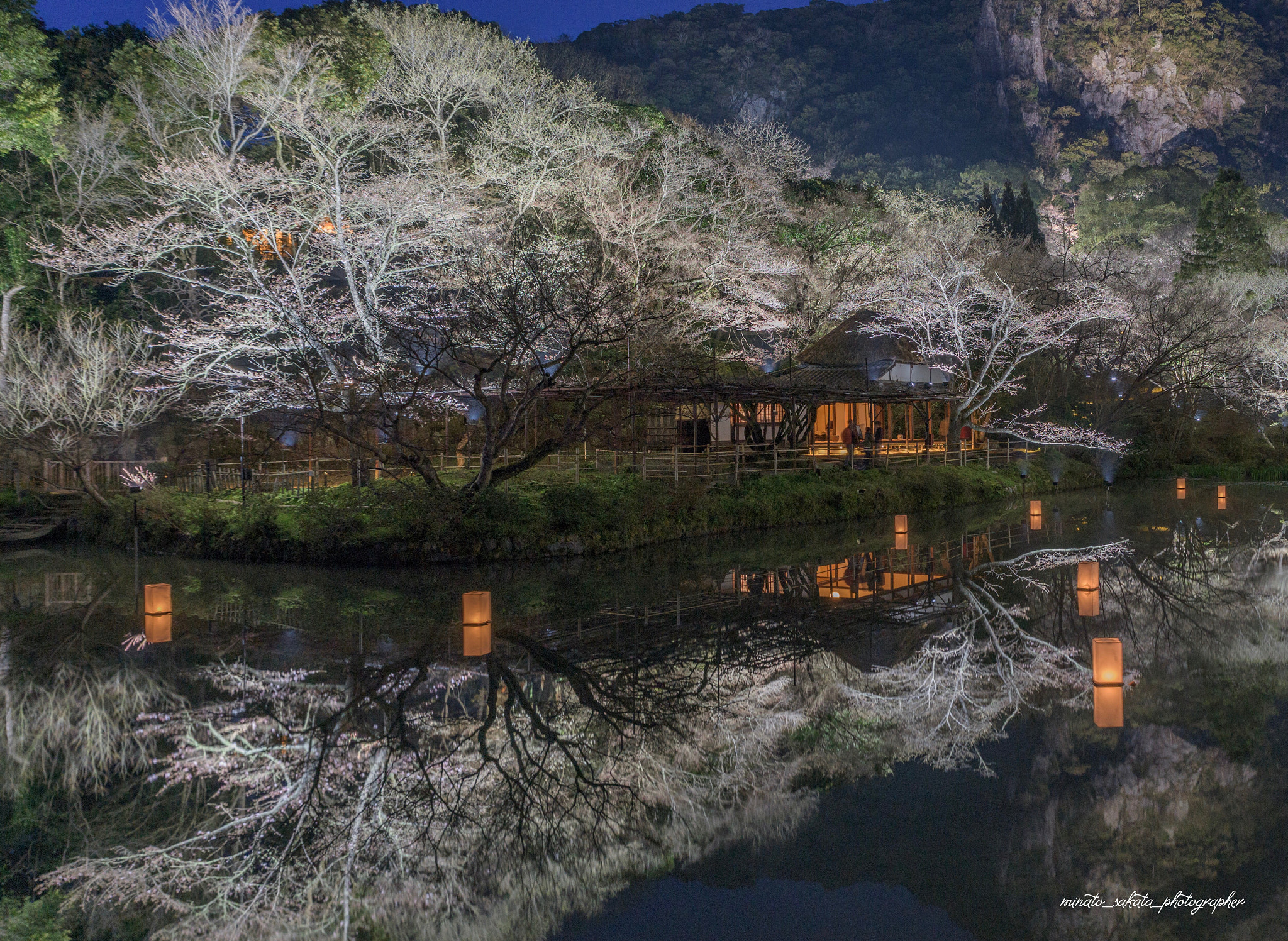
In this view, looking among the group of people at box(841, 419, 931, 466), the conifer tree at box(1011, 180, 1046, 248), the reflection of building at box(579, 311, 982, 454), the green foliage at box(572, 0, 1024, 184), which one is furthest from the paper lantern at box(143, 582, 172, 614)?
the green foliage at box(572, 0, 1024, 184)

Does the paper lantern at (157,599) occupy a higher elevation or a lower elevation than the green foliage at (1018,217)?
lower

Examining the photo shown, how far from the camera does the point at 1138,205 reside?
193ft

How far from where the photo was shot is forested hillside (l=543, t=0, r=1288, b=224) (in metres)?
79.8

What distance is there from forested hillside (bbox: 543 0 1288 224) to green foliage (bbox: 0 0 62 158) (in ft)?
189

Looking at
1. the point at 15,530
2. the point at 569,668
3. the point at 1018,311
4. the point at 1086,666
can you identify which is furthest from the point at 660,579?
the point at 1018,311

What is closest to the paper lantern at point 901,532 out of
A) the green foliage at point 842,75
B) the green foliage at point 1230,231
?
the green foliage at point 1230,231

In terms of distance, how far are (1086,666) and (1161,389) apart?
31436 mm

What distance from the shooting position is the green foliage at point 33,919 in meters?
4.34

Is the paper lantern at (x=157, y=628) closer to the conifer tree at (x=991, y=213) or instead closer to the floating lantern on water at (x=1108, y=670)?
the floating lantern on water at (x=1108, y=670)

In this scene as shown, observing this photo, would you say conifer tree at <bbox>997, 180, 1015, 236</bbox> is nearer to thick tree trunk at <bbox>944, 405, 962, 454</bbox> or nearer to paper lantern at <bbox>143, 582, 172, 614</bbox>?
thick tree trunk at <bbox>944, 405, 962, 454</bbox>

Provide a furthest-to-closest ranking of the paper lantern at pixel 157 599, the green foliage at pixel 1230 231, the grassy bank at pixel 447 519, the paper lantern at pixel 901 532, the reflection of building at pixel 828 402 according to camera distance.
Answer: the green foliage at pixel 1230 231 < the reflection of building at pixel 828 402 < the paper lantern at pixel 901 532 < the grassy bank at pixel 447 519 < the paper lantern at pixel 157 599

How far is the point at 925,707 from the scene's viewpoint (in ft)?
24.0

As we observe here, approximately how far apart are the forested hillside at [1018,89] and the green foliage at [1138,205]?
12.5m

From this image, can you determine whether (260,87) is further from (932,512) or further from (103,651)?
(932,512)
